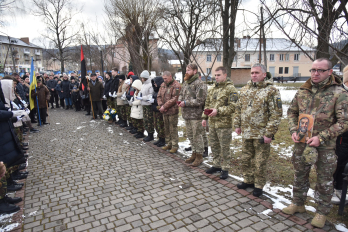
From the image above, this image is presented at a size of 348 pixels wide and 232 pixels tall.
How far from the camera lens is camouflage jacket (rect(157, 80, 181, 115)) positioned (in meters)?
5.82

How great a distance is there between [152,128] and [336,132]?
17.1 feet

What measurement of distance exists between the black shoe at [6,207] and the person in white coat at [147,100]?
13.0 ft

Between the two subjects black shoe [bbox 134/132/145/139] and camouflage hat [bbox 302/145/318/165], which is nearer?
camouflage hat [bbox 302/145/318/165]

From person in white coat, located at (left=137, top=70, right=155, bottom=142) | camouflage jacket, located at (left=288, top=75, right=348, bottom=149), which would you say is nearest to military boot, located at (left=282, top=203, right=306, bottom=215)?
camouflage jacket, located at (left=288, top=75, right=348, bottom=149)

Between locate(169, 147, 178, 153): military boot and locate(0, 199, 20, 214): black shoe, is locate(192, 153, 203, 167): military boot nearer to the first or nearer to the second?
locate(169, 147, 178, 153): military boot

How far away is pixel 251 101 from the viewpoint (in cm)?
373

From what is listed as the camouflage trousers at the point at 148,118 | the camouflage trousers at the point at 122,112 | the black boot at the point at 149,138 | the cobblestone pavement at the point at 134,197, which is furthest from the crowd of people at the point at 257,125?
the camouflage trousers at the point at 122,112

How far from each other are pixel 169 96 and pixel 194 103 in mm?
1155

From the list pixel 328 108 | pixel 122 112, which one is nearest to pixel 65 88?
pixel 122 112

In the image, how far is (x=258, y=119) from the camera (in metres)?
3.68

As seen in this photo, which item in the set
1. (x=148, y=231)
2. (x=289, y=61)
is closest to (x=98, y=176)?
(x=148, y=231)

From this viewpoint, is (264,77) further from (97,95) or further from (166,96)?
(97,95)

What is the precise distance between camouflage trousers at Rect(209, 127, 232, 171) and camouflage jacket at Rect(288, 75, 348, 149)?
1.56 metres

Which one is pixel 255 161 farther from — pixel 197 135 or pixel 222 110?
pixel 197 135
